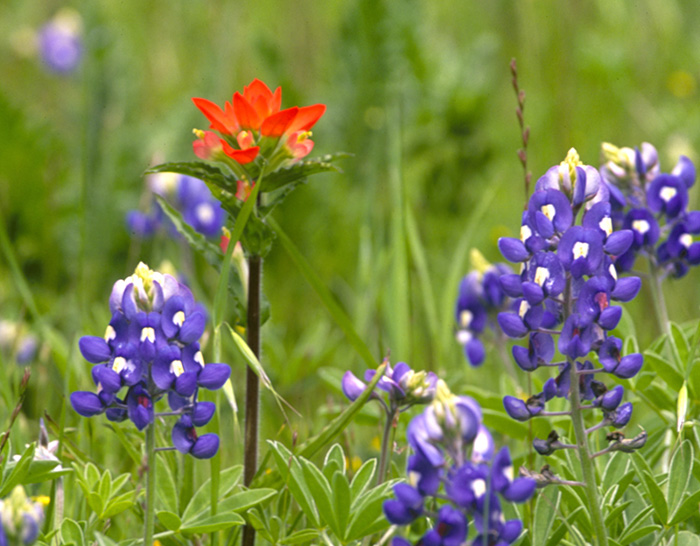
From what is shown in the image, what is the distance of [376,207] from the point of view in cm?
411

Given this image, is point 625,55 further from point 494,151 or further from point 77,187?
point 77,187

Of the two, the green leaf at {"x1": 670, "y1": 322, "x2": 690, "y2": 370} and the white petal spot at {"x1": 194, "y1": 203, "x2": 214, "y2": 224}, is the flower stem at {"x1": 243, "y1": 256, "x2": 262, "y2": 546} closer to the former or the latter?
the green leaf at {"x1": 670, "y1": 322, "x2": 690, "y2": 370}

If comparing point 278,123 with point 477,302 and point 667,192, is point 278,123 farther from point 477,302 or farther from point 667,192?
point 477,302

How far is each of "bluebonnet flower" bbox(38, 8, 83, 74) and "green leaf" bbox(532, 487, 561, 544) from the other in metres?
4.69

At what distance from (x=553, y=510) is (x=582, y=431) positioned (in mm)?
190

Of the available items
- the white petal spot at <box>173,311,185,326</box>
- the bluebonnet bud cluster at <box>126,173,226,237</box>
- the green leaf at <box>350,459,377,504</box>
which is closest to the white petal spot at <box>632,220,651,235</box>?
the green leaf at <box>350,459,377,504</box>

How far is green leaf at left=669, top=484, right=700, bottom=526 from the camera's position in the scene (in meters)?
1.41

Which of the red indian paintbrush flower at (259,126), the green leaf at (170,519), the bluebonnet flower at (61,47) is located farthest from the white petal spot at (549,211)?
the bluebonnet flower at (61,47)

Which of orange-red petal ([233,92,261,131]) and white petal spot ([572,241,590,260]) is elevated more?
orange-red petal ([233,92,261,131])

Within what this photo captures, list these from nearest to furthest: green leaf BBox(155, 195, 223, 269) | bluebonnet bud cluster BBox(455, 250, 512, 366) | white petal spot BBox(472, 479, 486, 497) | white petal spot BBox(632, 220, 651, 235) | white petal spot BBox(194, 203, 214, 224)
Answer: white petal spot BBox(472, 479, 486, 497), green leaf BBox(155, 195, 223, 269), white petal spot BBox(632, 220, 651, 235), bluebonnet bud cluster BBox(455, 250, 512, 366), white petal spot BBox(194, 203, 214, 224)

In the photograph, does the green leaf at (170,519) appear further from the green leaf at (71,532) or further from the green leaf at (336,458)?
the green leaf at (336,458)

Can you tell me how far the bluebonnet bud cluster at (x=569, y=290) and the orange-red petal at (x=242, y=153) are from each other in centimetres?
45

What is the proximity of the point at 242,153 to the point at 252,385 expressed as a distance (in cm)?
45

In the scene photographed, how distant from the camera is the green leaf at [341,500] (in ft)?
4.56
